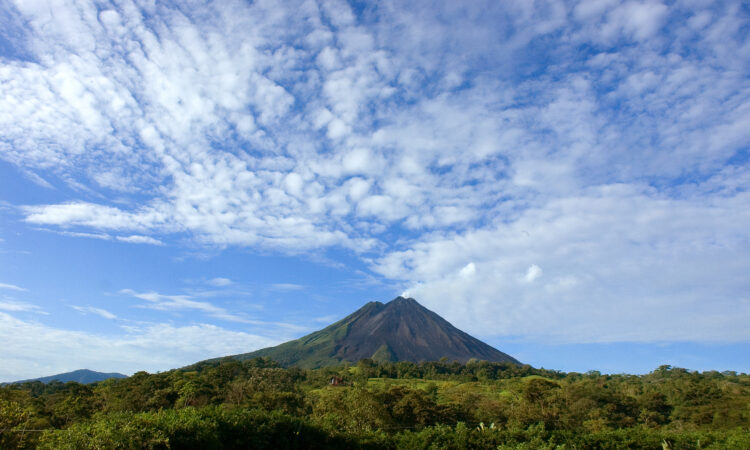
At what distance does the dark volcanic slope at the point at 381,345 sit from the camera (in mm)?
163375

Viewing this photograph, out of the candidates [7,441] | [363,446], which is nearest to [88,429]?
[363,446]

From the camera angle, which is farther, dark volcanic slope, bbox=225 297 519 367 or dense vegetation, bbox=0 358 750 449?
dark volcanic slope, bbox=225 297 519 367

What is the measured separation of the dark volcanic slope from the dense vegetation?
238 feet

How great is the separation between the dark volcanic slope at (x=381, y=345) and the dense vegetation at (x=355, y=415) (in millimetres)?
72422

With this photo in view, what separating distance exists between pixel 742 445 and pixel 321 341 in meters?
168

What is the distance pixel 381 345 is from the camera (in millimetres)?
175625

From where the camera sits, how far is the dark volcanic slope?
163375 mm

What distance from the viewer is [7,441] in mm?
16438

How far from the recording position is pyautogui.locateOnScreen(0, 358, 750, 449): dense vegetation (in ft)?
37.6

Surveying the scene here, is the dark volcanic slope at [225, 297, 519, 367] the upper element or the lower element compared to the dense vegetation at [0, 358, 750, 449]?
upper

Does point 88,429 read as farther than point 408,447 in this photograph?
No

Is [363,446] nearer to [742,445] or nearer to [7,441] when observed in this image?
[7,441]

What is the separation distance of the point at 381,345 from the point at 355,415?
149m

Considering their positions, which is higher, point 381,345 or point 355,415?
point 381,345
